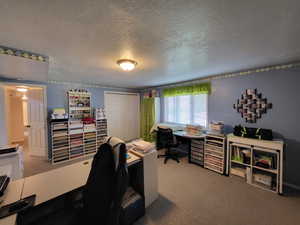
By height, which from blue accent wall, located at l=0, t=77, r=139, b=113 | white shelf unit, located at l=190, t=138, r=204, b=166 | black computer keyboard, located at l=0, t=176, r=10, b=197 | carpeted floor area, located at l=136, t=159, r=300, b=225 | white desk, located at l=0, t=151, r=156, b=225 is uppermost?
blue accent wall, located at l=0, t=77, r=139, b=113

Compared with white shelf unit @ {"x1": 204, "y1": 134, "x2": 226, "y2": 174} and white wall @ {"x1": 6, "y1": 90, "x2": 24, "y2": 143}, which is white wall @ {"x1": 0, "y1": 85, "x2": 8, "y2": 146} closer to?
white wall @ {"x1": 6, "y1": 90, "x2": 24, "y2": 143}

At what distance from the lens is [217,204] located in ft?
6.29

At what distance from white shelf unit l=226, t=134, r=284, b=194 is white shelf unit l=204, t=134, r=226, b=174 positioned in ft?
0.36

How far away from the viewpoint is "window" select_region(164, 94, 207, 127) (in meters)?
3.60

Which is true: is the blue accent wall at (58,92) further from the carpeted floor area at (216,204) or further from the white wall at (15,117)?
the carpeted floor area at (216,204)

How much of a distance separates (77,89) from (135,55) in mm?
2937

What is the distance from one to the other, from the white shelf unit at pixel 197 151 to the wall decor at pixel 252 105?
3.56ft

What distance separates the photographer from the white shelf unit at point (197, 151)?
10.1 ft

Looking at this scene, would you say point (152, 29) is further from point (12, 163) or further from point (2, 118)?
point (2, 118)

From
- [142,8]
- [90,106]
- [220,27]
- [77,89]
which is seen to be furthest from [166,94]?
[142,8]

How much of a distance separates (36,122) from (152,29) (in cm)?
415

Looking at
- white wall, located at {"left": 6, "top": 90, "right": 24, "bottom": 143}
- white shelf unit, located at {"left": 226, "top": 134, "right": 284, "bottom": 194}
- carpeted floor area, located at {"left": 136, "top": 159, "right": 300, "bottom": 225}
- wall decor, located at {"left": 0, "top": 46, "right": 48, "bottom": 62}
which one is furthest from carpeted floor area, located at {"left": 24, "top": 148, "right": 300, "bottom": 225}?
white wall, located at {"left": 6, "top": 90, "right": 24, "bottom": 143}

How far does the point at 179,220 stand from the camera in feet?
5.43

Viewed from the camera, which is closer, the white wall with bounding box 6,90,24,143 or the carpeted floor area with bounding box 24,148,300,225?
the carpeted floor area with bounding box 24,148,300,225
